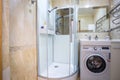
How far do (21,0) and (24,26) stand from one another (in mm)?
395

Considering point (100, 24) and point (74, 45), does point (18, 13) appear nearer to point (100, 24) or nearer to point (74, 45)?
point (74, 45)

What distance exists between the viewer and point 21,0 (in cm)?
189

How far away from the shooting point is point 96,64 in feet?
9.07

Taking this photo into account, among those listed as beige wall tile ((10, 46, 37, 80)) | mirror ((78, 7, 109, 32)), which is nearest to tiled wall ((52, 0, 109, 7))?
mirror ((78, 7, 109, 32))

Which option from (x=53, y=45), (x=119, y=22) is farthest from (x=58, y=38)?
(x=119, y=22)

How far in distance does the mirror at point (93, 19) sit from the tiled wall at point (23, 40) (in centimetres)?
163

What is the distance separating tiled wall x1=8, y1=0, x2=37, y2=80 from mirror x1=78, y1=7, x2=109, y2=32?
163 cm

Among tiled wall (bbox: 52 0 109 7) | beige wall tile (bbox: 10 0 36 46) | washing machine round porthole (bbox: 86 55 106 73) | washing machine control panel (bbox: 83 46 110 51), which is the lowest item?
washing machine round porthole (bbox: 86 55 106 73)

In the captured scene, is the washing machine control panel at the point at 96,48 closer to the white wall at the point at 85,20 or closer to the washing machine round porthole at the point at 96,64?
the washing machine round porthole at the point at 96,64

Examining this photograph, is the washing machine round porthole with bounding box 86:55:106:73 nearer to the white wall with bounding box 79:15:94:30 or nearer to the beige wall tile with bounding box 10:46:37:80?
the white wall with bounding box 79:15:94:30

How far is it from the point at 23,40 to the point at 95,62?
1683 mm

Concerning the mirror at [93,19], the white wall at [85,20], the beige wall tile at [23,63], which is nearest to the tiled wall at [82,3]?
the mirror at [93,19]

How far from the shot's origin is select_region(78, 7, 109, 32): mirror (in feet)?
11.3

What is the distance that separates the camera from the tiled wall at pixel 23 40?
1632 mm
